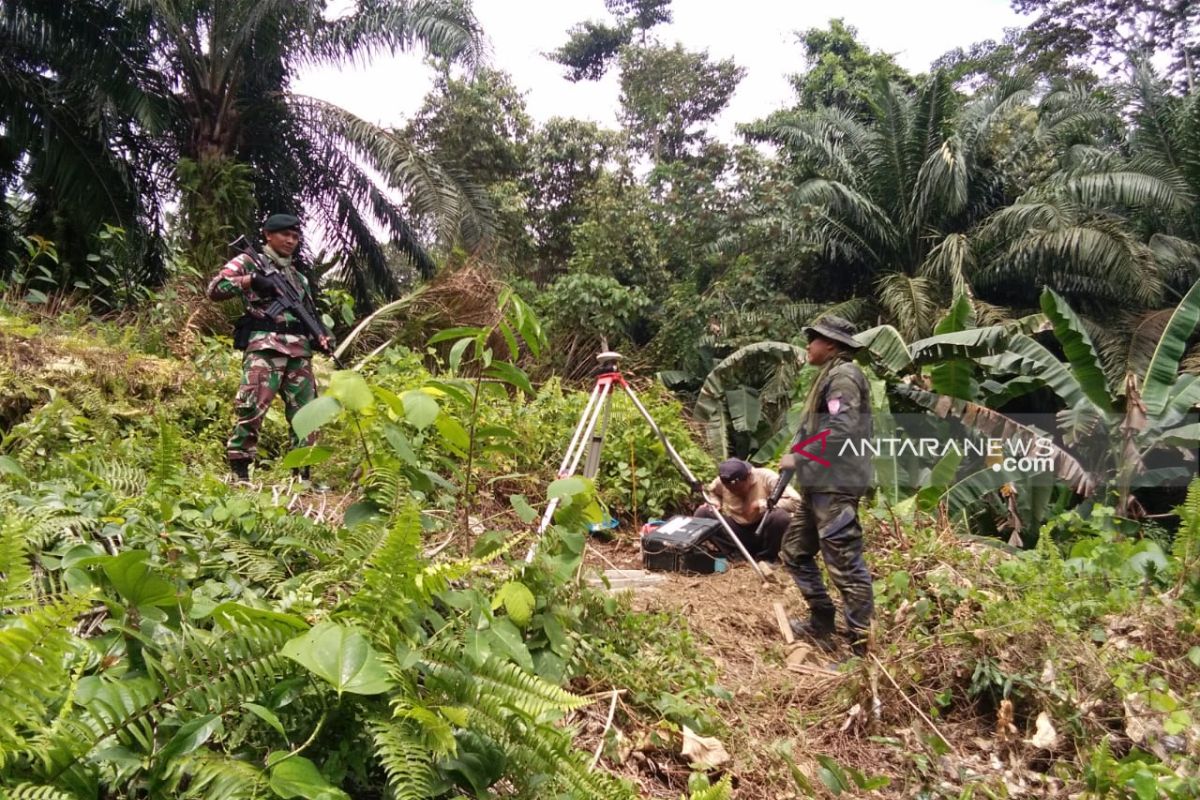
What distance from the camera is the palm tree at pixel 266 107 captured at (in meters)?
8.00

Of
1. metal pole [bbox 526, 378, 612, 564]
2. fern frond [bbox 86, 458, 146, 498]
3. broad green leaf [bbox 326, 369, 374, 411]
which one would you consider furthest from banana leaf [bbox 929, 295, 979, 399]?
fern frond [bbox 86, 458, 146, 498]

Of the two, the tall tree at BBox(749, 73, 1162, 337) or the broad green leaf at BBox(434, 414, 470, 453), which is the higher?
the tall tree at BBox(749, 73, 1162, 337)

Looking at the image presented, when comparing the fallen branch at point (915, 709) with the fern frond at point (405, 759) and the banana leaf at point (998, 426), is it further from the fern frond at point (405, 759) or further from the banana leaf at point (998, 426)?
the banana leaf at point (998, 426)

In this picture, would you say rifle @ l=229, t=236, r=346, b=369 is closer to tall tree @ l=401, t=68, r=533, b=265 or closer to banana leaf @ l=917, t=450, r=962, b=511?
banana leaf @ l=917, t=450, r=962, b=511

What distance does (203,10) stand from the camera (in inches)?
341

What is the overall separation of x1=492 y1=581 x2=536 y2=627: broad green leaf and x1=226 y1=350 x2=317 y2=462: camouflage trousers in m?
2.76

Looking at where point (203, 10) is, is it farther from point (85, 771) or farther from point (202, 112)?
Result: point (85, 771)

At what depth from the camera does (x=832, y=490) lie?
4.03m

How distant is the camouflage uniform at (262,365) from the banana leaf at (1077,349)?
19.4ft

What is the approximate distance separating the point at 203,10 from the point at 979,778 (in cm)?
992

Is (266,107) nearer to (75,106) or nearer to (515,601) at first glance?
(75,106)

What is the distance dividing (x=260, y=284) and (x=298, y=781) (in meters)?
3.82

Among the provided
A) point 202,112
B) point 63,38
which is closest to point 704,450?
point 202,112

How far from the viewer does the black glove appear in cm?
474
